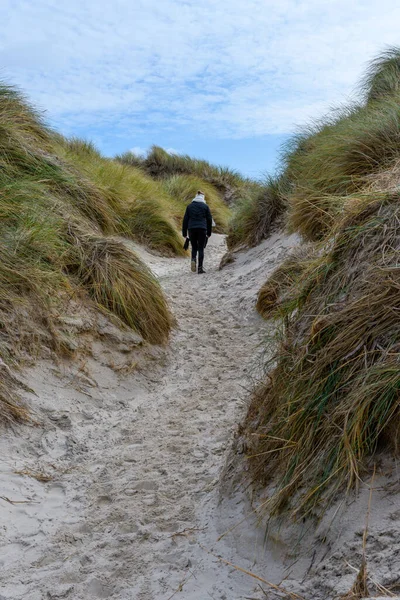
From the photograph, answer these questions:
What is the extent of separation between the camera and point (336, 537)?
251cm

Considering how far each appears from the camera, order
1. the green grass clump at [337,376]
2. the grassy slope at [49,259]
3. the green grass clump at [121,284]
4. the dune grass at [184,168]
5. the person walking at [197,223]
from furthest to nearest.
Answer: the dune grass at [184,168]
the person walking at [197,223]
the green grass clump at [121,284]
the grassy slope at [49,259]
the green grass clump at [337,376]

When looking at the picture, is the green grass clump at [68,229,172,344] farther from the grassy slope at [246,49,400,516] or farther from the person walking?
the person walking

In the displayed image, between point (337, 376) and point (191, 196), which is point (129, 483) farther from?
point (191, 196)

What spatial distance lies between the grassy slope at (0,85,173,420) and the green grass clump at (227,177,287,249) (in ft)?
8.75

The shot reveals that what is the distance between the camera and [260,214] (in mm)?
10406

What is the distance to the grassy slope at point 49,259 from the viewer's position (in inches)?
207

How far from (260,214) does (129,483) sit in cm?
713

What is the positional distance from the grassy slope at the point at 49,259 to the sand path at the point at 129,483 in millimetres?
380

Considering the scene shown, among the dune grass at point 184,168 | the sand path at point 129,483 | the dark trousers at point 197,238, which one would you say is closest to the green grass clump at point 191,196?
the dune grass at point 184,168

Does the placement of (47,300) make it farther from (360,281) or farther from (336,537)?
(336,537)

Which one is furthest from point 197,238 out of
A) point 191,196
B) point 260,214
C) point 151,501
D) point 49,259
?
point 151,501

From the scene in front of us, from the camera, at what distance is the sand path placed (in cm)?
297

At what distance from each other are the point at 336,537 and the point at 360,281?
146cm

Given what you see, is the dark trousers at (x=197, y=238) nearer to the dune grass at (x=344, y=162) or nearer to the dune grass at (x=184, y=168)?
the dune grass at (x=344, y=162)
